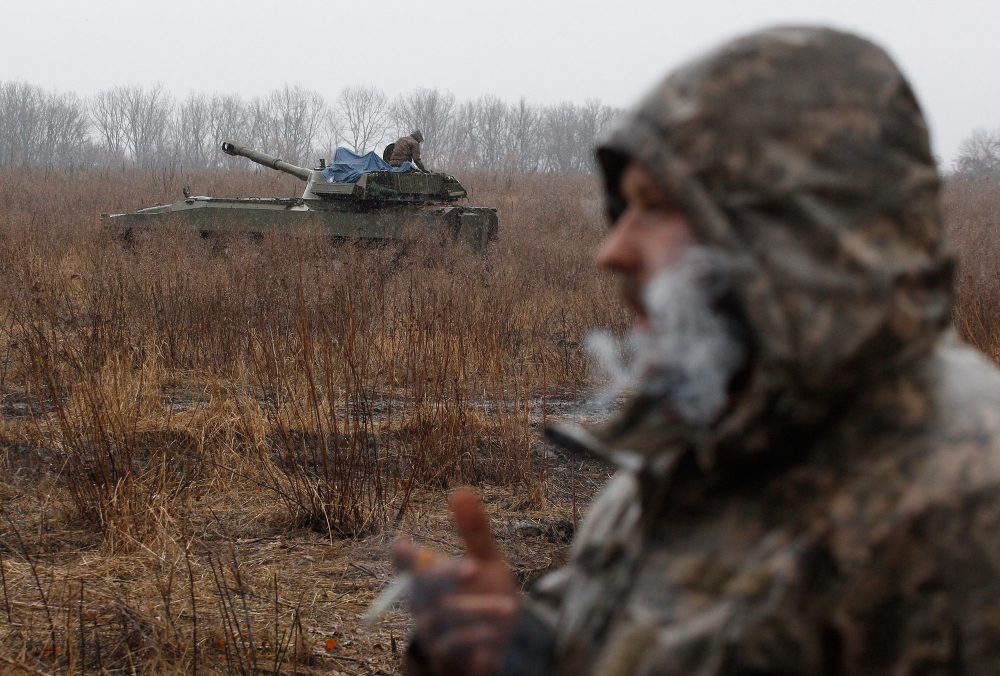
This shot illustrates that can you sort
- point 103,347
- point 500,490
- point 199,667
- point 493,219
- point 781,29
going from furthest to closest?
point 493,219 < point 103,347 < point 500,490 < point 199,667 < point 781,29

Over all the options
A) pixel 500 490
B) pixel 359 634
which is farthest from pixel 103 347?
pixel 359 634

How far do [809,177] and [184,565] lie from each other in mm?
3450

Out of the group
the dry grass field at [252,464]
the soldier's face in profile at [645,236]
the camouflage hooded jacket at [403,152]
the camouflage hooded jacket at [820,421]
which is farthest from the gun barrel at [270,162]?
the camouflage hooded jacket at [820,421]

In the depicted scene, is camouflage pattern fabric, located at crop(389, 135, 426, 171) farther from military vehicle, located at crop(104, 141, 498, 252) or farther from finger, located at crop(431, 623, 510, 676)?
finger, located at crop(431, 623, 510, 676)

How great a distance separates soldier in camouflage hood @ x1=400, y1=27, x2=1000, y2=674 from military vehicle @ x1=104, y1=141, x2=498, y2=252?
12.7 m

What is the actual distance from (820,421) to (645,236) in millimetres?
251

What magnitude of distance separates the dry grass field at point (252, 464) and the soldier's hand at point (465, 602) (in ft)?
5.98

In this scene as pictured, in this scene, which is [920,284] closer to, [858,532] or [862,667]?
[858,532]

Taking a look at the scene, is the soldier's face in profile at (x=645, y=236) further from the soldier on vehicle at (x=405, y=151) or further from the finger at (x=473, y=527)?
the soldier on vehicle at (x=405, y=151)

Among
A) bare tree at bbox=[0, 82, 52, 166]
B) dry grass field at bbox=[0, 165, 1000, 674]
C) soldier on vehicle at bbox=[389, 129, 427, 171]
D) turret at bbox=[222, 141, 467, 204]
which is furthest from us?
bare tree at bbox=[0, 82, 52, 166]

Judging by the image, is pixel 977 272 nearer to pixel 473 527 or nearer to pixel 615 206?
pixel 615 206

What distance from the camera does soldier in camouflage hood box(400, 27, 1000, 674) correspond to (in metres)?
0.81

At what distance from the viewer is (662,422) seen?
3.17ft

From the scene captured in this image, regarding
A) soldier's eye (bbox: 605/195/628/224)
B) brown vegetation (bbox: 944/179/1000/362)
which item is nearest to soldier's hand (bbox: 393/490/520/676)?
soldier's eye (bbox: 605/195/628/224)
